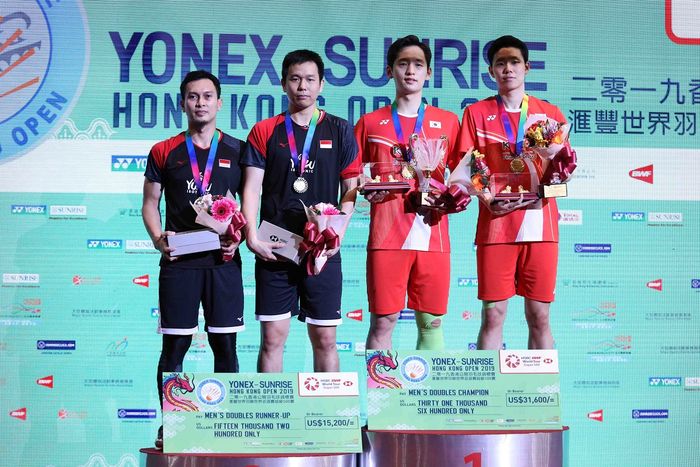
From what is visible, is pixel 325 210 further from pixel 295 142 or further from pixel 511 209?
pixel 511 209

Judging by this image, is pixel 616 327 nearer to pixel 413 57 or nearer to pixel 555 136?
pixel 555 136

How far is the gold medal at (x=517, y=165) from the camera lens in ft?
12.4

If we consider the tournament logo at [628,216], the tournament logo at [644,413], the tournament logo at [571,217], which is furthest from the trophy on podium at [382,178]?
the tournament logo at [644,413]

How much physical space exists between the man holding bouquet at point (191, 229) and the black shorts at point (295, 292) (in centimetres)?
13

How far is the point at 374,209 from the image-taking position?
3809mm

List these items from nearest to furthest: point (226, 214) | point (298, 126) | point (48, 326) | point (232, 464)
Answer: point (232, 464)
point (226, 214)
point (298, 126)
point (48, 326)

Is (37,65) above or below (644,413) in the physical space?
above

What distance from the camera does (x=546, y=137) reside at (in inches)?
143

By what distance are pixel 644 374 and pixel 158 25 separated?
3517 mm

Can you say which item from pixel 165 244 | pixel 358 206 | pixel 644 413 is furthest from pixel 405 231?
pixel 644 413

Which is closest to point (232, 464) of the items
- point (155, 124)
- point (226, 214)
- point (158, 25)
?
point (226, 214)

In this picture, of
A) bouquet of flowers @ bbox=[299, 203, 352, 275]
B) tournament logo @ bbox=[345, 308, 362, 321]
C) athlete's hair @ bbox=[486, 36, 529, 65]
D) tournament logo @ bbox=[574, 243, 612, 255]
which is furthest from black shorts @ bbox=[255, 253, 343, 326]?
tournament logo @ bbox=[574, 243, 612, 255]

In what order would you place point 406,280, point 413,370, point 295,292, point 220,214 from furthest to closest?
point 406,280 → point 295,292 → point 220,214 → point 413,370

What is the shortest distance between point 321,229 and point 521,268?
992mm
